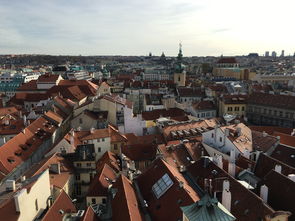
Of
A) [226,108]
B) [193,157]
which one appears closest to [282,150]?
[193,157]

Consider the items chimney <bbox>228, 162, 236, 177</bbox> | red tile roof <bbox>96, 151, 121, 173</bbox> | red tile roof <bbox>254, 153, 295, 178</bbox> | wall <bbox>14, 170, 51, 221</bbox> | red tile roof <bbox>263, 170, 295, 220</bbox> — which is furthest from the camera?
red tile roof <bbox>96, 151, 121, 173</bbox>

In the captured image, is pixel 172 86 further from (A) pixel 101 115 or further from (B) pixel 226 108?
(A) pixel 101 115

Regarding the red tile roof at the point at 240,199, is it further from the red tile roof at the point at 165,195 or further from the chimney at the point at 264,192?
the red tile roof at the point at 165,195

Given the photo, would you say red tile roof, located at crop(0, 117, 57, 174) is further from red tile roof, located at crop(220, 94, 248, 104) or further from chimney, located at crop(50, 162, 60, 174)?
red tile roof, located at crop(220, 94, 248, 104)

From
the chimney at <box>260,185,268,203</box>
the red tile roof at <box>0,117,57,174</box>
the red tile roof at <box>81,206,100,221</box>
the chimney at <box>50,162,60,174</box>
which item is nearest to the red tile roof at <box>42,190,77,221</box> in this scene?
the red tile roof at <box>81,206,100,221</box>

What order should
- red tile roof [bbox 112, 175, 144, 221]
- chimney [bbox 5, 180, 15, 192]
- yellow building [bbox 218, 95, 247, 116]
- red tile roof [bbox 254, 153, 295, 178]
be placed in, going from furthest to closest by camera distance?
yellow building [bbox 218, 95, 247, 116]
red tile roof [bbox 254, 153, 295, 178]
chimney [bbox 5, 180, 15, 192]
red tile roof [bbox 112, 175, 144, 221]

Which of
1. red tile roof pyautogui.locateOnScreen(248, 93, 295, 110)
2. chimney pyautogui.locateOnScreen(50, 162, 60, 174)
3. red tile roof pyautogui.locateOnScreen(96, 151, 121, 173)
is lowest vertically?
red tile roof pyautogui.locateOnScreen(96, 151, 121, 173)

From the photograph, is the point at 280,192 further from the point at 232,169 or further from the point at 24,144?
the point at 24,144

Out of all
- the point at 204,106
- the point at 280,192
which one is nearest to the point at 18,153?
the point at 280,192
